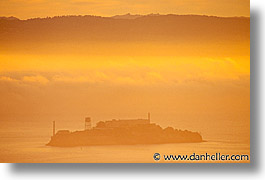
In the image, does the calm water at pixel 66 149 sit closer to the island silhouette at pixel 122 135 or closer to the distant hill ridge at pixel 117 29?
the island silhouette at pixel 122 135

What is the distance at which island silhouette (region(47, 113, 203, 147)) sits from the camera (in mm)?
2809

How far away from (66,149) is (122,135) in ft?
1.23

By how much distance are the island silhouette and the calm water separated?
0.03 meters

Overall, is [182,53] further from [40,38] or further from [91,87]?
[40,38]

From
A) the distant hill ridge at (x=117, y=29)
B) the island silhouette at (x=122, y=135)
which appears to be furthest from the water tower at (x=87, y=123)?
the distant hill ridge at (x=117, y=29)

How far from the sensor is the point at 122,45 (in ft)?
9.30

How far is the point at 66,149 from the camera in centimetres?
282

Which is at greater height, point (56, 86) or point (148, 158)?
point (56, 86)

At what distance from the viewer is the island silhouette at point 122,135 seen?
2.81 metres

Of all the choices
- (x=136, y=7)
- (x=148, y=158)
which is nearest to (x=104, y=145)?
(x=148, y=158)

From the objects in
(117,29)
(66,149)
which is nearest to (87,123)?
(66,149)

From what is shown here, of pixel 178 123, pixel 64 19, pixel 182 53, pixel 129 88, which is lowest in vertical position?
pixel 178 123

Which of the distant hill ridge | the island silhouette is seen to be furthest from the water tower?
the distant hill ridge

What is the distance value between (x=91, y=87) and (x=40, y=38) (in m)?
0.46
